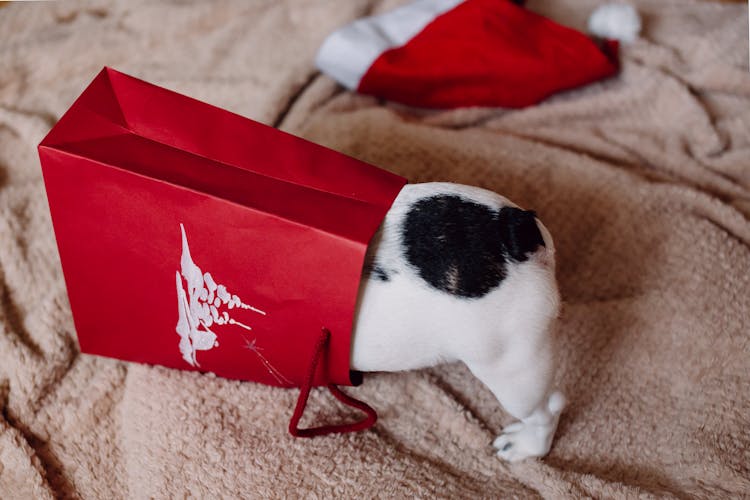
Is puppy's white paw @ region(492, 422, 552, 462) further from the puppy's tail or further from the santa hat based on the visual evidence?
the santa hat

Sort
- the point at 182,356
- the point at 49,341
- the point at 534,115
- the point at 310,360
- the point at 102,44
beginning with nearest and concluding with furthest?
the point at 310,360 → the point at 182,356 → the point at 49,341 → the point at 534,115 → the point at 102,44

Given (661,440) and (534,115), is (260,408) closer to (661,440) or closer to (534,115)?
(661,440)

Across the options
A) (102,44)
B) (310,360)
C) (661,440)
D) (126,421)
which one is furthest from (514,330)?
(102,44)

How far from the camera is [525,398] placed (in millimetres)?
1030

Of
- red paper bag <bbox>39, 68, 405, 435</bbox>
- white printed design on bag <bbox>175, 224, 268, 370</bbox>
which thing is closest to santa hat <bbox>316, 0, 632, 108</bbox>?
red paper bag <bbox>39, 68, 405, 435</bbox>

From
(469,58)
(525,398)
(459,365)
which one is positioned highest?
(469,58)

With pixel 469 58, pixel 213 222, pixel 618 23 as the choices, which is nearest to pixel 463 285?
pixel 213 222

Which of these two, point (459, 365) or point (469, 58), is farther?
point (469, 58)

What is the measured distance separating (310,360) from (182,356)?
0.84 ft

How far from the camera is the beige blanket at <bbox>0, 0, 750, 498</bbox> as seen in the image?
3.73 ft

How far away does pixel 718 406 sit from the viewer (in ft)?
3.95

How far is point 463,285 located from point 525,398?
23cm

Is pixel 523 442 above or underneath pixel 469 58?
underneath

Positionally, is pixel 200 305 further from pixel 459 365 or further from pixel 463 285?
pixel 459 365
